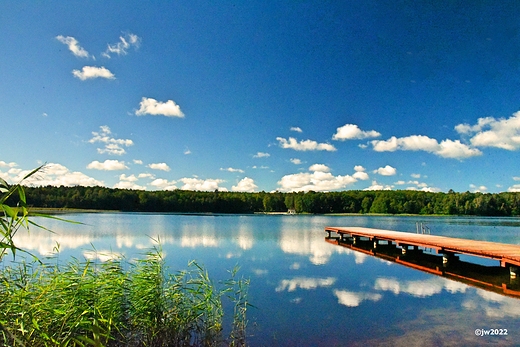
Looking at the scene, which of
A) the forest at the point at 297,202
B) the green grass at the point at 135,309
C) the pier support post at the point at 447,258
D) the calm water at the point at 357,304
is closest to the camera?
the green grass at the point at 135,309

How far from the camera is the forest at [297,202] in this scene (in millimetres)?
76000

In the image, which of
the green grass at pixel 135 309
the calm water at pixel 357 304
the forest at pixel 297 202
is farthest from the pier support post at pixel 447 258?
the forest at pixel 297 202

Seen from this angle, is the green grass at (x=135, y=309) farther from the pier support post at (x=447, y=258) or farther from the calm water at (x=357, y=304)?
the pier support post at (x=447, y=258)

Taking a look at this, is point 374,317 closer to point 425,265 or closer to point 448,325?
point 448,325

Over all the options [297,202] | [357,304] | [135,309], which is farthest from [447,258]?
[297,202]

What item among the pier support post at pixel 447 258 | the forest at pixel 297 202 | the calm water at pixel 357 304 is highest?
the forest at pixel 297 202

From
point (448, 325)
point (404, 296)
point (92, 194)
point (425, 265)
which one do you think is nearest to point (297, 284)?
point (404, 296)

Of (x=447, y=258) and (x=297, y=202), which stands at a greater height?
(x=297, y=202)

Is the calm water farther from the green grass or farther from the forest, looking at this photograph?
the forest

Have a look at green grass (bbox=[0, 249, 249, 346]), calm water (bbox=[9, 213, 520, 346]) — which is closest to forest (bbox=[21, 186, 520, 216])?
calm water (bbox=[9, 213, 520, 346])

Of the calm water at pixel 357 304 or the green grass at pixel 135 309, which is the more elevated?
the green grass at pixel 135 309

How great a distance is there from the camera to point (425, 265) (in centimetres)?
1349

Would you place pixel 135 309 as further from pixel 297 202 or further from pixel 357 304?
pixel 297 202

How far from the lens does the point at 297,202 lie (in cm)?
9494
